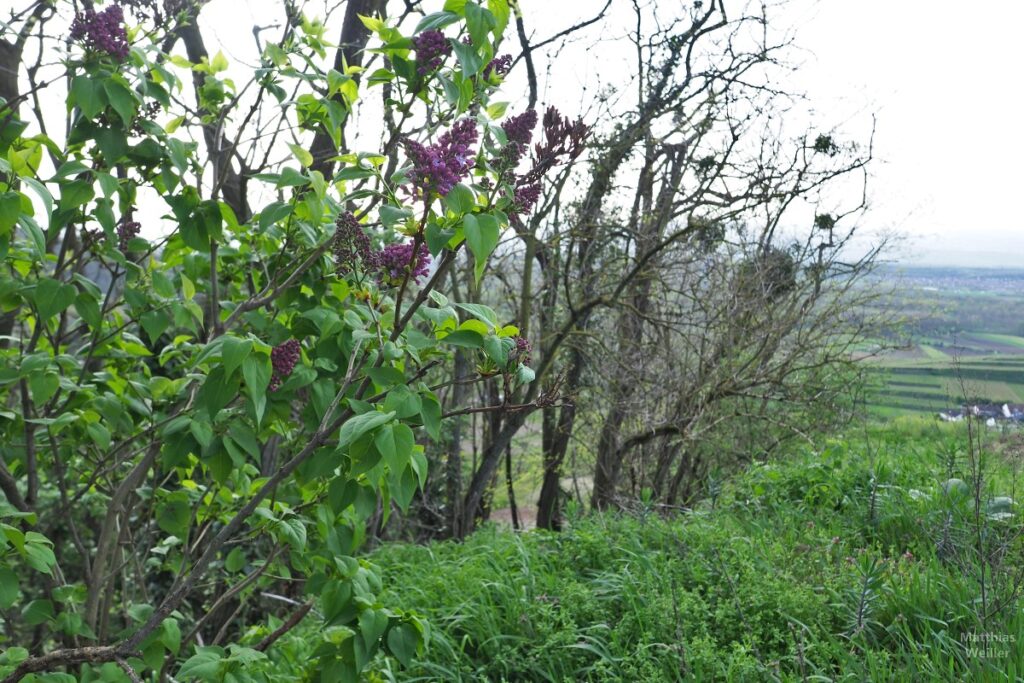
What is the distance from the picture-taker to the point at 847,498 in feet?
14.8

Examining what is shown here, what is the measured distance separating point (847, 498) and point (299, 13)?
377 centimetres

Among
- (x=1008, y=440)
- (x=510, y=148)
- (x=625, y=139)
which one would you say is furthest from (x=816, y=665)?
(x=625, y=139)

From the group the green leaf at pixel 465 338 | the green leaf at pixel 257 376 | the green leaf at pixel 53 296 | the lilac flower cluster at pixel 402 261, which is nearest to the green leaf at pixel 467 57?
the lilac flower cluster at pixel 402 261

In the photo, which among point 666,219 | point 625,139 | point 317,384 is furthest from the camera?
point 666,219

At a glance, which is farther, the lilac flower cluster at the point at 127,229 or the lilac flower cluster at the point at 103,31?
the lilac flower cluster at the point at 127,229

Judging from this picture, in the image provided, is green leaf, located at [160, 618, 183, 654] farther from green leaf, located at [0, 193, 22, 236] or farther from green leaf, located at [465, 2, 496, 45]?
green leaf, located at [465, 2, 496, 45]

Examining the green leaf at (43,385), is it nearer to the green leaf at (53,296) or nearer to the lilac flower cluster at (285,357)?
the green leaf at (53,296)

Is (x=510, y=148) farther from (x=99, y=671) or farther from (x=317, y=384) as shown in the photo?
(x=99, y=671)

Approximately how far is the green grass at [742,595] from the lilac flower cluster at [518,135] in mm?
1441

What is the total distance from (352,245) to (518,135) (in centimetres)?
50

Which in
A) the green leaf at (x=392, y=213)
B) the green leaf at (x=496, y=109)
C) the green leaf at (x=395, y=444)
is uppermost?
the green leaf at (x=496, y=109)

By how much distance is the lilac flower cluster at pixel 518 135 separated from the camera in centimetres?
167

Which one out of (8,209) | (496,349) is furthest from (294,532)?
(8,209)

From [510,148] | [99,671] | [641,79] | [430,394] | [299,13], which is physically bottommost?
[99,671]
